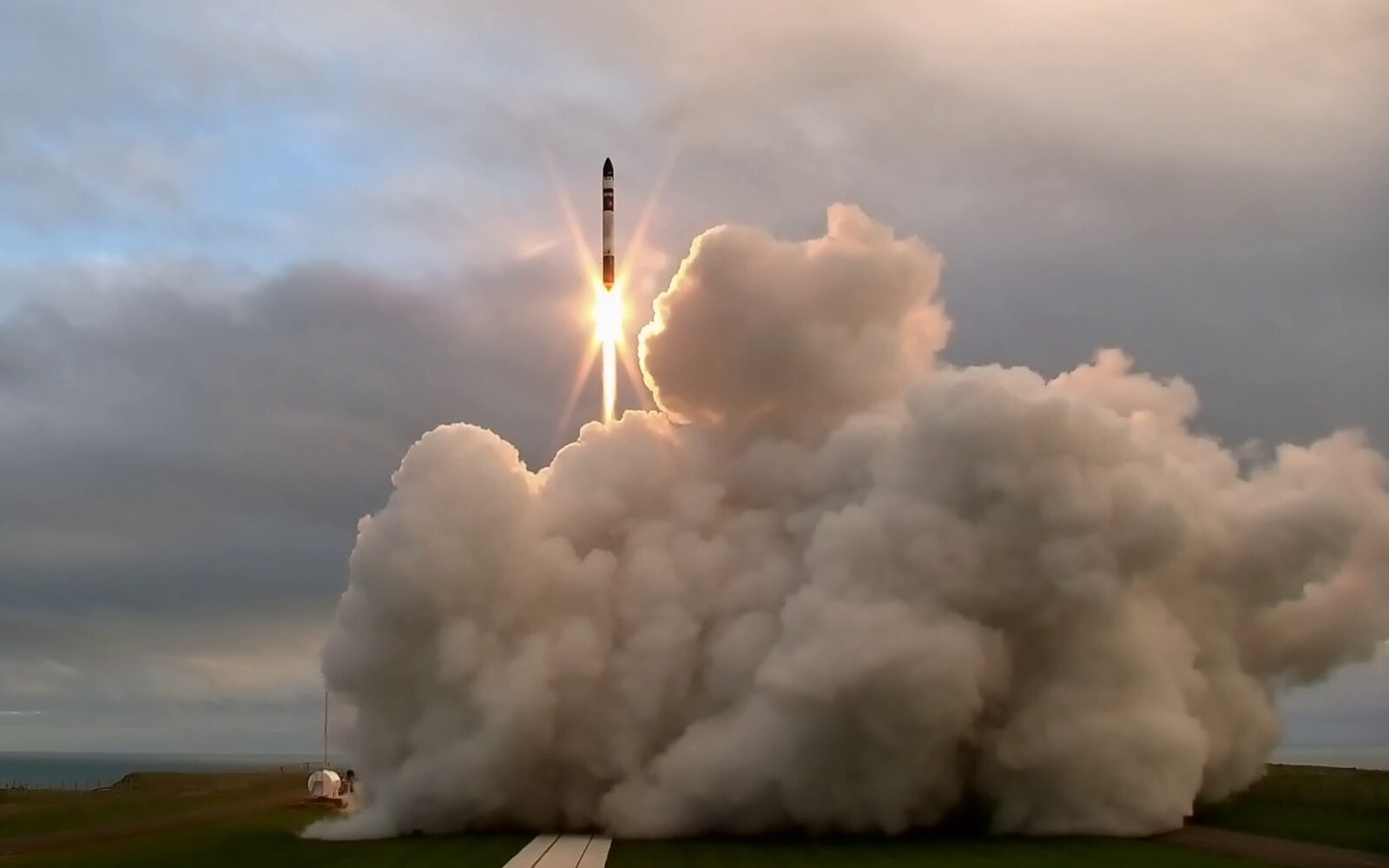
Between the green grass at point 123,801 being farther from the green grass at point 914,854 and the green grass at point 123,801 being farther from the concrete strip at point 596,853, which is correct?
the green grass at point 914,854

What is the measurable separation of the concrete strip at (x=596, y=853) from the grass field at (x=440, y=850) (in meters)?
0.34

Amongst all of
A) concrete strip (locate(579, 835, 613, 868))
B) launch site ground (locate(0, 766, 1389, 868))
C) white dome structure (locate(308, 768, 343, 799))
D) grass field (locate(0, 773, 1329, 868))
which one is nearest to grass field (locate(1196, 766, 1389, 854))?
launch site ground (locate(0, 766, 1389, 868))

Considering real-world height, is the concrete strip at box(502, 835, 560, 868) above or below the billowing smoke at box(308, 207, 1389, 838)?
below

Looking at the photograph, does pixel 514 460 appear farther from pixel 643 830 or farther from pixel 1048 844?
pixel 1048 844

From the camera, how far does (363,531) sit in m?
44.6

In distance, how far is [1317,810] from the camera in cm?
4175

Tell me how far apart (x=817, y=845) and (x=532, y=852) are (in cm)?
734

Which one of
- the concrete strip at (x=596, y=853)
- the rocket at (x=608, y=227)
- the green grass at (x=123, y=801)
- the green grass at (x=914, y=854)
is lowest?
the green grass at (x=914, y=854)

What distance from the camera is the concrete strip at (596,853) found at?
31.0m

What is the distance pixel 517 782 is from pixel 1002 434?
59.2 ft

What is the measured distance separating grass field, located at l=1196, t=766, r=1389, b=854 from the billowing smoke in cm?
160

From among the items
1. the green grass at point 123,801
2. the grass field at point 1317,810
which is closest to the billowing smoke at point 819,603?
the grass field at point 1317,810

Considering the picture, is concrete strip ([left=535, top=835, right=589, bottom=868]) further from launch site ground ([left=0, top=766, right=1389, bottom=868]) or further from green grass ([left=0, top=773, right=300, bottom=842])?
green grass ([left=0, top=773, right=300, bottom=842])

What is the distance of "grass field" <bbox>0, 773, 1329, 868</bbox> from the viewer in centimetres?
3070
